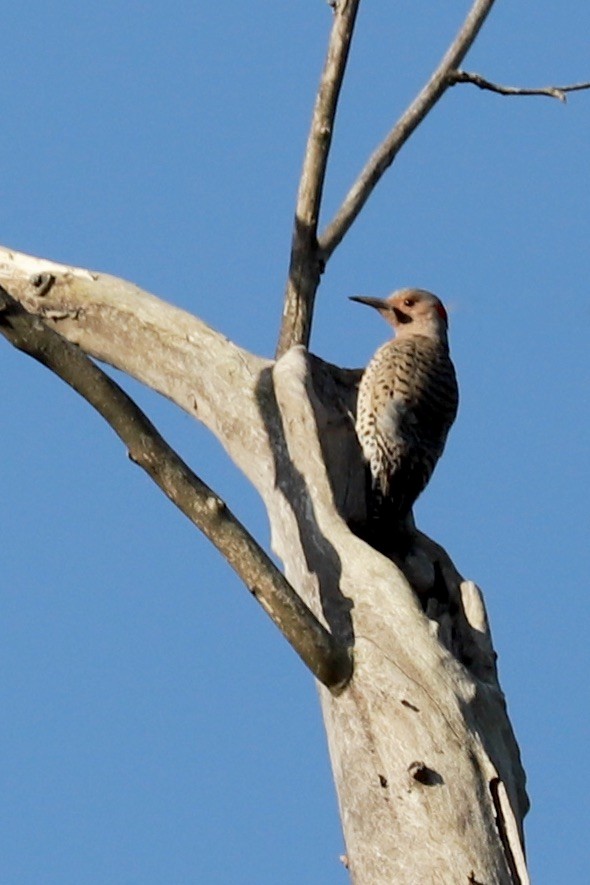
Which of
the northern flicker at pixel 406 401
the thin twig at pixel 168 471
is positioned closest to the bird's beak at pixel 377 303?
the northern flicker at pixel 406 401

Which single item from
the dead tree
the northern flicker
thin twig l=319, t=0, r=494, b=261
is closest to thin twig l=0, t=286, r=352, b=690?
the dead tree

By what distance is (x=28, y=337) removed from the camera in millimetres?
4281

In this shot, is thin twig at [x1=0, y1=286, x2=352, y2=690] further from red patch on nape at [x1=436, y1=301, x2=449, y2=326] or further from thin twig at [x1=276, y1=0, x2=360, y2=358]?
red patch on nape at [x1=436, y1=301, x2=449, y2=326]

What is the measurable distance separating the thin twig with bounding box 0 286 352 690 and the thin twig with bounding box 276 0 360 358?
1.81m

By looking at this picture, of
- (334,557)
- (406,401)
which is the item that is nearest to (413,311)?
(406,401)

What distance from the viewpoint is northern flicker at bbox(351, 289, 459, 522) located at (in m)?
6.04

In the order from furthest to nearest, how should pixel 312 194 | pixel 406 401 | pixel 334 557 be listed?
pixel 406 401 → pixel 312 194 → pixel 334 557

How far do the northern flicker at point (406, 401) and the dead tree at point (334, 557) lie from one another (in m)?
0.14

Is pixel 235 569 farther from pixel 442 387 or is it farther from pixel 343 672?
pixel 442 387

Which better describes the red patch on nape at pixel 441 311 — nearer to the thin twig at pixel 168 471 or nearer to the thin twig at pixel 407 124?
the thin twig at pixel 407 124

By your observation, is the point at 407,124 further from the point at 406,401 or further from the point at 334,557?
the point at 334,557

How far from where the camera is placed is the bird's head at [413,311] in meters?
7.56

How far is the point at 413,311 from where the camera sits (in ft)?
25.0

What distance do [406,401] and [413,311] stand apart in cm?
108
